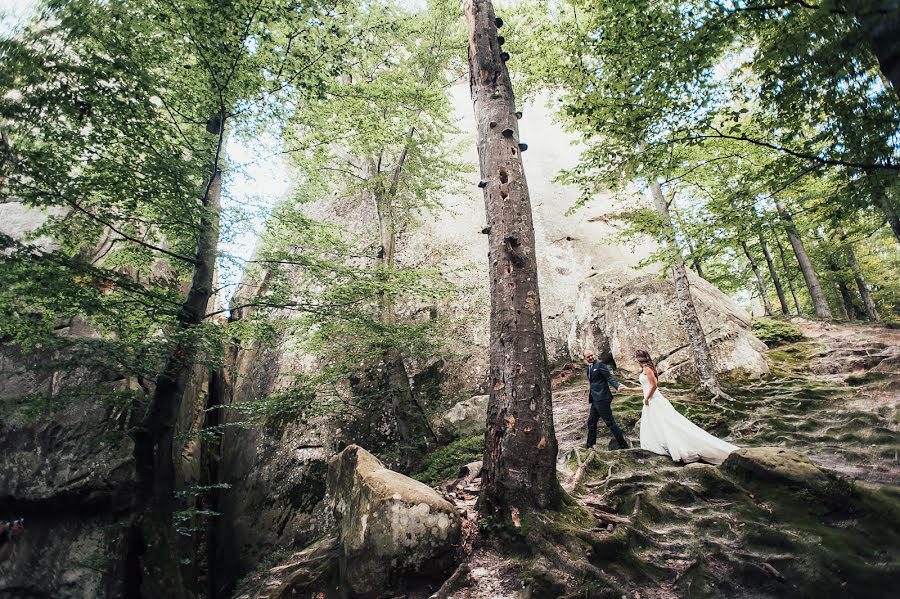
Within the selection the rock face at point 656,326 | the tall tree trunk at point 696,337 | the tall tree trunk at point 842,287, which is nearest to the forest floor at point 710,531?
the tall tree trunk at point 696,337

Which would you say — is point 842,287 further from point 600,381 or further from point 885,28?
point 885,28

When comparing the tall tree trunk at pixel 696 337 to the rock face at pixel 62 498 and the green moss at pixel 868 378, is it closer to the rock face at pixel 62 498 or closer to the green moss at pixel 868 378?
the green moss at pixel 868 378

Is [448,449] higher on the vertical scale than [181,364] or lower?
lower

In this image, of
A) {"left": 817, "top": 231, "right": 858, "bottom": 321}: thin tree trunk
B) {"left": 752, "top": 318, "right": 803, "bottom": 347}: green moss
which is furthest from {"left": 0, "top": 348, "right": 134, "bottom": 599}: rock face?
{"left": 817, "top": 231, "right": 858, "bottom": 321}: thin tree trunk

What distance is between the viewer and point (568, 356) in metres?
12.8

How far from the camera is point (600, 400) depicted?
655 centimetres

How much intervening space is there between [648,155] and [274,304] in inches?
247

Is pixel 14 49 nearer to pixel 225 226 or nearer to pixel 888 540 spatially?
pixel 225 226

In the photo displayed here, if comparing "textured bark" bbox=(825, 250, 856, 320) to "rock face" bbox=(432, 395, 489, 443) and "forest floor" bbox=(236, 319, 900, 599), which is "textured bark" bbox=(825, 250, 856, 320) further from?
"rock face" bbox=(432, 395, 489, 443)

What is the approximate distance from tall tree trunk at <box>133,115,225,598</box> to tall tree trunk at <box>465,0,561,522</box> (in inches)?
153

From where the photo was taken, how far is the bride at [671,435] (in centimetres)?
543

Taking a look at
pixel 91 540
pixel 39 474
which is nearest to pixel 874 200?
pixel 91 540

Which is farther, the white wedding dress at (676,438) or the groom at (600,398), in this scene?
the groom at (600,398)

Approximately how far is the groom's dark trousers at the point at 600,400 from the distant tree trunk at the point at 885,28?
5200mm
